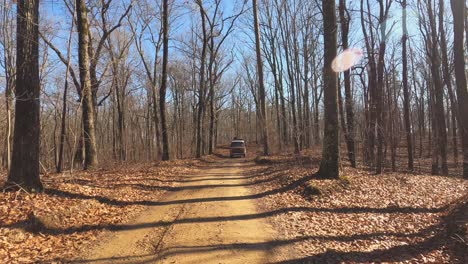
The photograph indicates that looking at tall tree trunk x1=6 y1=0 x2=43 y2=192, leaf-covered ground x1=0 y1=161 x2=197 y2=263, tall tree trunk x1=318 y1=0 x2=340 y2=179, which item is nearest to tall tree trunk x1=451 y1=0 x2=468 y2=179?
tall tree trunk x1=318 y1=0 x2=340 y2=179

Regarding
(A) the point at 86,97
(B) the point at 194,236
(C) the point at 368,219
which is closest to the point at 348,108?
(C) the point at 368,219

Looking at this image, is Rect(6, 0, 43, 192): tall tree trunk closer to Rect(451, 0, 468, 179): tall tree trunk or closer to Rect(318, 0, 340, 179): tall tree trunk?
Rect(318, 0, 340, 179): tall tree trunk

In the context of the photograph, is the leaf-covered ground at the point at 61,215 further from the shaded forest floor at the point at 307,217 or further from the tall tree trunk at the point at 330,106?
the tall tree trunk at the point at 330,106

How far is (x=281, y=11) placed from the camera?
36.1m

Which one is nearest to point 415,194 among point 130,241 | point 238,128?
point 130,241

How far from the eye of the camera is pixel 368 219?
8898 millimetres

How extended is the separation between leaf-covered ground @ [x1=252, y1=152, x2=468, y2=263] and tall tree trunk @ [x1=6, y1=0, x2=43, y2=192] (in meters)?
5.99

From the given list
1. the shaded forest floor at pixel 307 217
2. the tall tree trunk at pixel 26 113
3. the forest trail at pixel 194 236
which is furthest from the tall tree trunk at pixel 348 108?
the tall tree trunk at pixel 26 113

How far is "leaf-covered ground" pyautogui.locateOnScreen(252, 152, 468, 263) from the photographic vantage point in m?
6.71

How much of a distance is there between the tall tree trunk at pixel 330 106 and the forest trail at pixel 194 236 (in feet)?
10.4

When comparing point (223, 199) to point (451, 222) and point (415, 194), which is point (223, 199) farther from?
point (415, 194)

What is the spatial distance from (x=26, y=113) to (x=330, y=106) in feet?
29.5

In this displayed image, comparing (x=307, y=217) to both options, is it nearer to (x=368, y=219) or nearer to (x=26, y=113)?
(x=368, y=219)

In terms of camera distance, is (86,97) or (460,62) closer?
(460,62)
